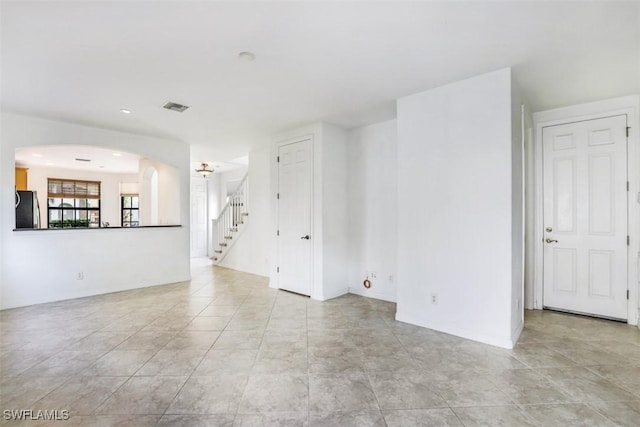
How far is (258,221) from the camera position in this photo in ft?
20.4

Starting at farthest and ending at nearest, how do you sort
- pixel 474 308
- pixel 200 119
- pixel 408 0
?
1. pixel 200 119
2. pixel 474 308
3. pixel 408 0

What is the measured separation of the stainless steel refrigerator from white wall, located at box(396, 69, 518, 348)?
526 centimetres

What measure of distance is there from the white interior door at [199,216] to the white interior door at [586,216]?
348 inches

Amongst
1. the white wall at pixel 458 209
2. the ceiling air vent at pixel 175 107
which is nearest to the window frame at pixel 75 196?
the ceiling air vent at pixel 175 107

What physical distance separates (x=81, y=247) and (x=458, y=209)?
5479 millimetres

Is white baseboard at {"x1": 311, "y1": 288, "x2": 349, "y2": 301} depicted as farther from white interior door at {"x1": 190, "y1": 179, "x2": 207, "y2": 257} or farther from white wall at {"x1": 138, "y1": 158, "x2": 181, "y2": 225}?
white interior door at {"x1": 190, "y1": 179, "x2": 207, "y2": 257}

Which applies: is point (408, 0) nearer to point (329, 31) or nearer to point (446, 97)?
point (329, 31)

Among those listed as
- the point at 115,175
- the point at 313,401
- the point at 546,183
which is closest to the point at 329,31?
the point at 313,401

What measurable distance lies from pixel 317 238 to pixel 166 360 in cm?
248

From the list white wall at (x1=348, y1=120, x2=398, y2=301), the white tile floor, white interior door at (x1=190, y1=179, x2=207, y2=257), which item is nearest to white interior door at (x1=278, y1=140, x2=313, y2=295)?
white wall at (x1=348, y1=120, x2=398, y2=301)

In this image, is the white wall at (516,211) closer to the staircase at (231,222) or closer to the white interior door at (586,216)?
the white interior door at (586,216)

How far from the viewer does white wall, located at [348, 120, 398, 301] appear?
4367 millimetres

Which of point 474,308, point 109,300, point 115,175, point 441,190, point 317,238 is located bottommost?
point 109,300

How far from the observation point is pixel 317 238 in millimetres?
4457
